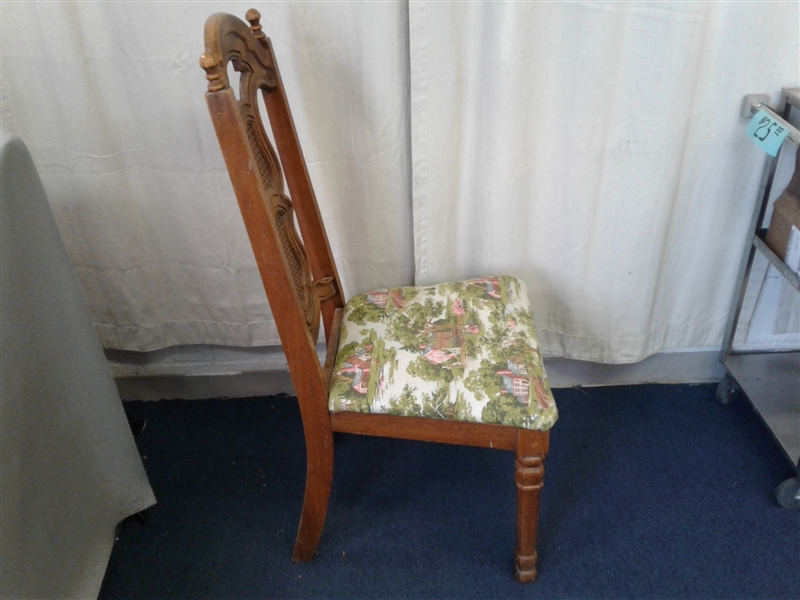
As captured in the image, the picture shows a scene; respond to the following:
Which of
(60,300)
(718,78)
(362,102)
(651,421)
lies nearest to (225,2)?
(362,102)

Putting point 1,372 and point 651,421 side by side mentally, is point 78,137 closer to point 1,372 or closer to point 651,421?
point 1,372

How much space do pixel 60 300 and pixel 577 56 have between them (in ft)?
3.16

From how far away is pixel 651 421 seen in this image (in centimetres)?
151

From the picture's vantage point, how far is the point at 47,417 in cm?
99

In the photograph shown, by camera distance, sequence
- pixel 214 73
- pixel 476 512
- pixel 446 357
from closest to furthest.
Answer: pixel 214 73
pixel 446 357
pixel 476 512

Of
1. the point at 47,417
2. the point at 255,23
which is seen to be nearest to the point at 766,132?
the point at 255,23

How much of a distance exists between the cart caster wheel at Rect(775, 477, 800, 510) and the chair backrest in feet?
3.12

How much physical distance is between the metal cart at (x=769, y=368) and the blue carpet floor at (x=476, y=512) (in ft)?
0.33

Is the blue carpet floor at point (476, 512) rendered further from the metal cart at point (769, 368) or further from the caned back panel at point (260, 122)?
the caned back panel at point (260, 122)

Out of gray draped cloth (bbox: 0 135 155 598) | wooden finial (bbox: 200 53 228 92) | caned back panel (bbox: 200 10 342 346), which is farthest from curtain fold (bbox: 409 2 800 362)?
gray draped cloth (bbox: 0 135 155 598)

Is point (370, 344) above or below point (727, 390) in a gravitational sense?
above

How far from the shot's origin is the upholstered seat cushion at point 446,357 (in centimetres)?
102

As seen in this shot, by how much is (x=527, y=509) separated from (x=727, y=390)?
2.36ft

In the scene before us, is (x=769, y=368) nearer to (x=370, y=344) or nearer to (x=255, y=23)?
(x=370, y=344)
